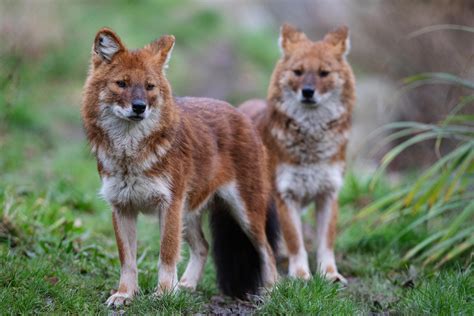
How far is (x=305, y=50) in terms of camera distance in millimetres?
7438

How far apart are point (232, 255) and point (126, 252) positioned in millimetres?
1113

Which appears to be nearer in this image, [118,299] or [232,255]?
[118,299]

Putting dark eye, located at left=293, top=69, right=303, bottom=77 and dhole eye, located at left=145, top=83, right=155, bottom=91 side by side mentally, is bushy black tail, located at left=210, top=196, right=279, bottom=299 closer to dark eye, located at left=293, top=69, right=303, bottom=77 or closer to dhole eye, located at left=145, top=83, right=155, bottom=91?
dhole eye, located at left=145, top=83, right=155, bottom=91

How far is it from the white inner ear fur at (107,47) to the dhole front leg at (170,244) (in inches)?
44.3

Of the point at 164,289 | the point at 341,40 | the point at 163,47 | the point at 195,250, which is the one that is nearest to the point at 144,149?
the point at 163,47

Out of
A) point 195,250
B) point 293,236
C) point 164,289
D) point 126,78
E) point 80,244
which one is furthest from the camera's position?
point 293,236

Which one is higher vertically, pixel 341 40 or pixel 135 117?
pixel 341 40

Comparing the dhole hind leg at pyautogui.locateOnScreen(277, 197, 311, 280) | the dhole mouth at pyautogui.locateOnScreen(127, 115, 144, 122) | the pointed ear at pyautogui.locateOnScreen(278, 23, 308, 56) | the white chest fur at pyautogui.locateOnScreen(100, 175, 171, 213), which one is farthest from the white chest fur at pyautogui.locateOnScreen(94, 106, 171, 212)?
the pointed ear at pyautogui.locateOnScreen(278, 23, 308, 56)

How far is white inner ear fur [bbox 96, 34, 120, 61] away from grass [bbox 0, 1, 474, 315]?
5.08 feet

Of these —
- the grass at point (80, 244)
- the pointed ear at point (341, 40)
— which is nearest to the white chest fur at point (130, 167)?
the grass at point (80, 244)

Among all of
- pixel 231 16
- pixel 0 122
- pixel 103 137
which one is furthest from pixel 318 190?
pixel 231 16

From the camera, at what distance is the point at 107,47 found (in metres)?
5.34

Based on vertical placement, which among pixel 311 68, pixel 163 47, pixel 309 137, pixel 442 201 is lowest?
pixel 442 201

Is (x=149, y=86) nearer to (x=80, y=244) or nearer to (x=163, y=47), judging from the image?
(x=163, y=47)
